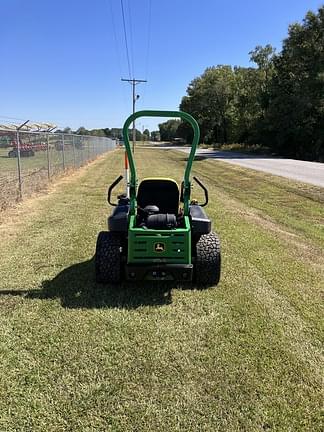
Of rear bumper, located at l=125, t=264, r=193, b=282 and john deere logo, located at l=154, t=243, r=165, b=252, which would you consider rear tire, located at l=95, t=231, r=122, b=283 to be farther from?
john deere logo, located at l=154, t=243, r=165, b=252

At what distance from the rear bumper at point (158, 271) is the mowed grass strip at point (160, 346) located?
256 millimetres

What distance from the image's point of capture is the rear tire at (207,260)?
4.32 metres

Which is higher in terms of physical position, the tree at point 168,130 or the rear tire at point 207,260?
the tree at point 168,130

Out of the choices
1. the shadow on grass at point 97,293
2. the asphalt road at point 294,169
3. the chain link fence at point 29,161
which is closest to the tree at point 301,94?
the asphalt road at point 294,169

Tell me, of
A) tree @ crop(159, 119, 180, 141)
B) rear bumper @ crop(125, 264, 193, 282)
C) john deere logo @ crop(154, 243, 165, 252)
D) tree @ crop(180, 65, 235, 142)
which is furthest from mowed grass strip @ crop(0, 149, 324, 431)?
tree @ crop(159, 119, 180, 141)

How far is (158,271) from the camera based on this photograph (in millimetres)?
3986

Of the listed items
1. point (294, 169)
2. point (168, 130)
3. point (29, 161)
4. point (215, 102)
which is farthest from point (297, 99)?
point (168, 130)

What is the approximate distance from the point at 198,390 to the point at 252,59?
56824mm

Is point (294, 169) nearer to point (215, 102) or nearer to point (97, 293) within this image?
point (97, 293)

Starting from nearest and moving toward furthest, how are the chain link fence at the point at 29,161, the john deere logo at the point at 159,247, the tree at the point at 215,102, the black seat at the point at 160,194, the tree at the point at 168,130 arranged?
the john deere logo at the point at 159,247 < the black seat at the point at 160,194 < the chain link fence at the point at 29,161 < the tree at the point at 215,102 < the tree at the point at 168,130

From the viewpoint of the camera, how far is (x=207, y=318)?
12.3 feet

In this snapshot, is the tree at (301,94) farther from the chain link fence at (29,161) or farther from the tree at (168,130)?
the tree at (168,130)

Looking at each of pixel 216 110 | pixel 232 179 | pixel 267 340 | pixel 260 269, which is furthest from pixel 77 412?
pixel 216 110

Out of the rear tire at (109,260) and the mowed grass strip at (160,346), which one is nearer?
the mowed grass strip at (160,346)
